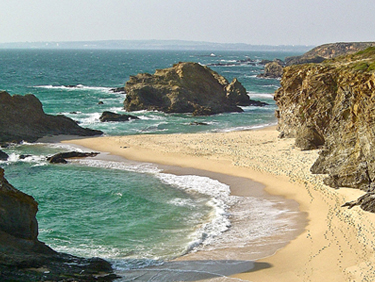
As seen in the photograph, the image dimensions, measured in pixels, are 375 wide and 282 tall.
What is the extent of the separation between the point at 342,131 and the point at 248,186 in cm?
596

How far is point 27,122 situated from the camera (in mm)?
37219

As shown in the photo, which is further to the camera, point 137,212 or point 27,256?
point 137,212

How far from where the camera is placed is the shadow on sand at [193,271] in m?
14.3

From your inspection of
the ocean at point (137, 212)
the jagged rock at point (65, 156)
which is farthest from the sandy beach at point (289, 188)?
the jagged rock at point (65, 156)

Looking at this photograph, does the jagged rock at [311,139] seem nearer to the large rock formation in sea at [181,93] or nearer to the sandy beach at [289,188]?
the sandy beach at [289,188]

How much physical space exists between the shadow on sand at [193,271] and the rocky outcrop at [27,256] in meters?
1.13

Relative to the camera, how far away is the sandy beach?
1463cm

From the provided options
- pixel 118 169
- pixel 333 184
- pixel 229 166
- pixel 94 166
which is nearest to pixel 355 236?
pixel 333 184

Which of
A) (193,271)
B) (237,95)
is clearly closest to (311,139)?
(193,271)

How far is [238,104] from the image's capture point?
192ft

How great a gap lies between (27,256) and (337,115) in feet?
58.9

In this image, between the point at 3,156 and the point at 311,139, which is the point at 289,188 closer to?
the point at 311,139

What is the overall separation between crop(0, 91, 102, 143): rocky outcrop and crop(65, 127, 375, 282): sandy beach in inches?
126

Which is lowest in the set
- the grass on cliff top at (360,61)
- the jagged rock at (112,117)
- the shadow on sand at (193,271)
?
the shadow on sand at (193,271)
